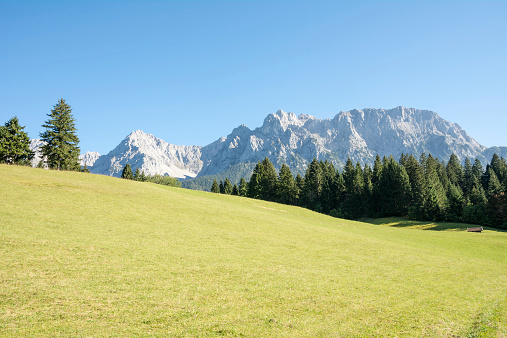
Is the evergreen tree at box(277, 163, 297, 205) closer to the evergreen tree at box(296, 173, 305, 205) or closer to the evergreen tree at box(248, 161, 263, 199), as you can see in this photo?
the evergreen tree at box(296, 173, 305, 205)

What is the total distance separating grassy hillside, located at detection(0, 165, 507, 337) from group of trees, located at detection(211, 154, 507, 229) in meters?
48.6

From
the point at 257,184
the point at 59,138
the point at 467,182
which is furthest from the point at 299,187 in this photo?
the point at 59,138

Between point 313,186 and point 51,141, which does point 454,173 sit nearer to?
point 313,186

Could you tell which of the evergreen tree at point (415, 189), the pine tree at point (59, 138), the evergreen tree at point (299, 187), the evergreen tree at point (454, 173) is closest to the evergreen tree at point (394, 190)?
the evergreen tree at point (415, 189)

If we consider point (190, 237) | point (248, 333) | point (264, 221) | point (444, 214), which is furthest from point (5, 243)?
point (444, 214)

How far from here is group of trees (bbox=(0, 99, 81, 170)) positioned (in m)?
52.6

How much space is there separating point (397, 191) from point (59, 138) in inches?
3898

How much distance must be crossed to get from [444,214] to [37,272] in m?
87.2

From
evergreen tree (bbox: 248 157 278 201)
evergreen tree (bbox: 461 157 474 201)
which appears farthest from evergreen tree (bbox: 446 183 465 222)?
evergreen tree (bbox: 248 157 278 201)

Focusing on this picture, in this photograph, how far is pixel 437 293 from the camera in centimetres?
1505

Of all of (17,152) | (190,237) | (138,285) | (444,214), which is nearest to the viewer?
(138,285)

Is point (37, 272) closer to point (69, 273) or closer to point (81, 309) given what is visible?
point (69, 273)

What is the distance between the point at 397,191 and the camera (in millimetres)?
86875

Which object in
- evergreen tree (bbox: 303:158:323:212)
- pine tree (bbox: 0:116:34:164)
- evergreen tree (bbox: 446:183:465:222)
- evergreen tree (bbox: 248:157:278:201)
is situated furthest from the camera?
evergreen tree (bbox: 303:158:323:212)
